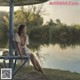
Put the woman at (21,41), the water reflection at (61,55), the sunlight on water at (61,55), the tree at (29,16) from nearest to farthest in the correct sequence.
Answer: the woman at (21,41) → the sunlight on water at (61,55) → the water reflection at (61,55) → the tree at (29,16)

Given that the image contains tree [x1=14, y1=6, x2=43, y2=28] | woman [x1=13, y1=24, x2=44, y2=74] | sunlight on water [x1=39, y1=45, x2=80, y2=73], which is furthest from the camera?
tree [x1=14, y1=6, x2=43, y2=28]

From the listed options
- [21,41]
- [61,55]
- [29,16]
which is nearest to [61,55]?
[61,55]

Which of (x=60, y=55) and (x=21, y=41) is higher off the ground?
(x=21, y=41)

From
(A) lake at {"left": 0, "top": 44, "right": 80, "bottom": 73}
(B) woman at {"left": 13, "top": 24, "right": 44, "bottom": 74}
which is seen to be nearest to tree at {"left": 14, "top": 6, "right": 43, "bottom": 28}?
(A) lake at {"left": 0, "top": 44, "right": 80, "bottom": 73}

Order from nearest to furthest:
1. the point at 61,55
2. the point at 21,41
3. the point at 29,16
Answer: the point at 21,41 → the point at 61,55 → the point at 29,16

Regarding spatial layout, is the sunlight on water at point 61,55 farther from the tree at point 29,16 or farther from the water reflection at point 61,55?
the tree at point 29,16

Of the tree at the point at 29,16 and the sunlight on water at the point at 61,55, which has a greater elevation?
the tree at the point at 29,16

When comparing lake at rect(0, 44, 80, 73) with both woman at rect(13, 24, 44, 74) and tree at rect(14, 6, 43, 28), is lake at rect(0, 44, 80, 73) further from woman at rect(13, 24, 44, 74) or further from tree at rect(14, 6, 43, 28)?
woman at rect(13, 24, 44, 74)

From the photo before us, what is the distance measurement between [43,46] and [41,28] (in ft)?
2.73

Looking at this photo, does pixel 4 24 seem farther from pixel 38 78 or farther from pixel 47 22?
pixel 38 78

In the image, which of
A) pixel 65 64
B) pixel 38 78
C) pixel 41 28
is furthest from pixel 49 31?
pixel 38 78

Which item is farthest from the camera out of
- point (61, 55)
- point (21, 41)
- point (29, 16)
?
point (29, 16)

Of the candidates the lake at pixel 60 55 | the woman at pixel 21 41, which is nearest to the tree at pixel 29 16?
the lake at pixel 60 55

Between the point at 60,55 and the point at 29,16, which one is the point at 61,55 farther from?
the point at 29,16
